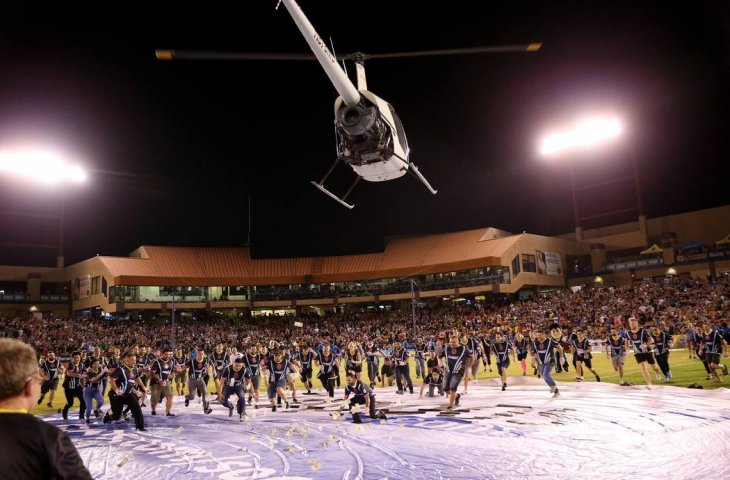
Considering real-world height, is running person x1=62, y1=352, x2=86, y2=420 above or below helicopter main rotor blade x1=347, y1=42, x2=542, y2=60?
below

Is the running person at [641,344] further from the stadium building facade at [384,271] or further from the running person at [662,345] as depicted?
the stadium building facade at [384,271]

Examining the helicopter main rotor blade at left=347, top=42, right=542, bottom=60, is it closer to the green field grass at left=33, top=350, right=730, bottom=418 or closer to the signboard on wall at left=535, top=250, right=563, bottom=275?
the green field grass at left=33, top=350, right=730, bottom=418

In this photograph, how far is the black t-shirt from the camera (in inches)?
100

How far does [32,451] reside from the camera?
259 centimetres

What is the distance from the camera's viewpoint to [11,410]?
2.66m

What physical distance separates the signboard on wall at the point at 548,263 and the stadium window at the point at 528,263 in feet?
2.37

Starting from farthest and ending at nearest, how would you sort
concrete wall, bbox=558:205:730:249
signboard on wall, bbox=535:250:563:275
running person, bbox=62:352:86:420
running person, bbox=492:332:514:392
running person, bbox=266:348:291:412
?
signboard on wall, bbox=535:250:563:275
concrete wall, bbox=558:205:730:249
running person, bbox=492:332:514:392
running person, bbox=266:348:291:412
running person, bbox=62:352:86:420

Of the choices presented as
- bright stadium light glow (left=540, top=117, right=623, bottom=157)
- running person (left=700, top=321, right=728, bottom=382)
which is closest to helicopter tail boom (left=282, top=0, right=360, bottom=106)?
running person (left=700, top=321, right=728, bottom=382)

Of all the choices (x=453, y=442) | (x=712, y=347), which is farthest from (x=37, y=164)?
(x=712, y=347)

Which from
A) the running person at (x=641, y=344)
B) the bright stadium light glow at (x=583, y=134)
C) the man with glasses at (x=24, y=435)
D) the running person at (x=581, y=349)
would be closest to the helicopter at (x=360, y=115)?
the man with glasses at (x=24, y=435)

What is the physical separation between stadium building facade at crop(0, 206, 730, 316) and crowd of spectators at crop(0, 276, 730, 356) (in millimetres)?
2597

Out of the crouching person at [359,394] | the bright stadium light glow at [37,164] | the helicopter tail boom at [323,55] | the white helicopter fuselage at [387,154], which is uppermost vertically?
the bright stadium light glow at [37,164]

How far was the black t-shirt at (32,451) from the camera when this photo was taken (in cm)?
254

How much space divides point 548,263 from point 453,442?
5524cm
